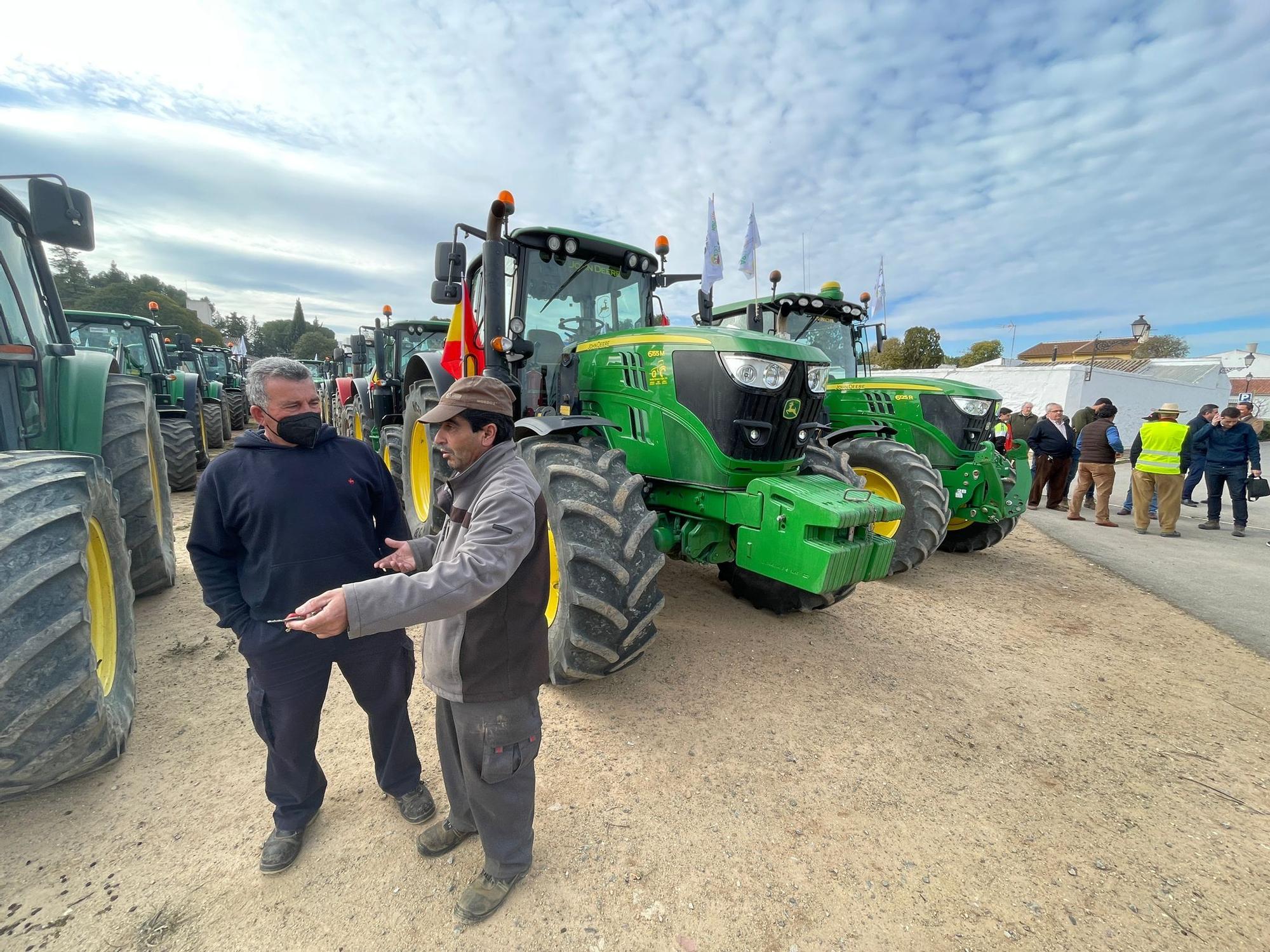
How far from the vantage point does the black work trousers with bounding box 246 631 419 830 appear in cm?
195

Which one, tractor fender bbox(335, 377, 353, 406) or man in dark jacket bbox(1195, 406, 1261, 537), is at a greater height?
tractor fender bbox(335, 377, 353, 406)

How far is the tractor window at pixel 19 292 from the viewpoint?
9.03ft

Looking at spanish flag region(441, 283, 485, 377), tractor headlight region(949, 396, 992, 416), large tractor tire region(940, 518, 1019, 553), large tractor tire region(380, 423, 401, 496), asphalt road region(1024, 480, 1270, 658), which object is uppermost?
spanish flag region(441, 283, 485, 377)

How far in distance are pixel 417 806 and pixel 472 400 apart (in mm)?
1595

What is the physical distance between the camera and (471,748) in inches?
70.0

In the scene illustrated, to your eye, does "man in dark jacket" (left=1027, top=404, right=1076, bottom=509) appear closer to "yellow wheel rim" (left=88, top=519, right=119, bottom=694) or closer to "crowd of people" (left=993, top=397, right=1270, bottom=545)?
"crowd of people" (left=993, top=397, right=1270, bottom=545)

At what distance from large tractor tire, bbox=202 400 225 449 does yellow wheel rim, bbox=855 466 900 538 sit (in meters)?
10.4

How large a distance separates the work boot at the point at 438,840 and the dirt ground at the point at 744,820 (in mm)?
38

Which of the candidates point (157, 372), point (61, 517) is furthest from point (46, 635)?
point (157, 372)

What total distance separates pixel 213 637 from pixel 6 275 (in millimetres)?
2146

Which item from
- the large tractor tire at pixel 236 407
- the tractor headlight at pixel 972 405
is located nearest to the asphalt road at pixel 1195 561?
the tractor headlight at pixel 972 405

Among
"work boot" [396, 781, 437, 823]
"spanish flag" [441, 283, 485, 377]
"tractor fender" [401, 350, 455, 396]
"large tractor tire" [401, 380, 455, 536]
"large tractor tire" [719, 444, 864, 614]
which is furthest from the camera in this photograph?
"large tractor tire" [401, 380, 455, 536]

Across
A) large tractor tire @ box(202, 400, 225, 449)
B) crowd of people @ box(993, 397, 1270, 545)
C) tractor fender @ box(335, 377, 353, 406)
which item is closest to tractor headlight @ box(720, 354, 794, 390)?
crowd of people @ box(993, 397, 1270, 545)

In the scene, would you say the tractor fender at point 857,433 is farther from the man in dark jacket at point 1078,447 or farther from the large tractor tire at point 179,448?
the large tractor tire at point 179,448
